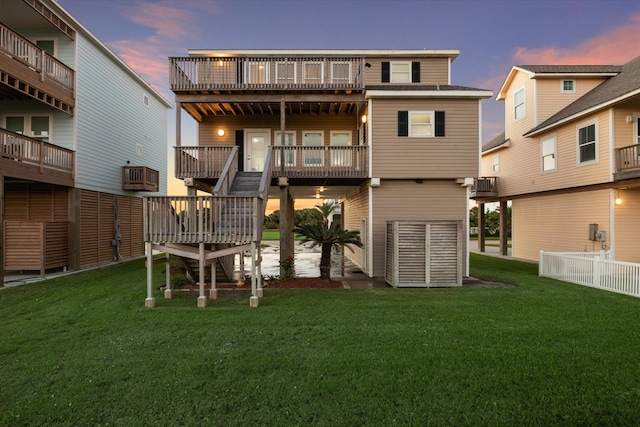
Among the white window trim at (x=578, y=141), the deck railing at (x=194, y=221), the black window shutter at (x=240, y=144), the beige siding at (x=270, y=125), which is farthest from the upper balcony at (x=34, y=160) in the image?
the white window trim at (x=578, y=141)

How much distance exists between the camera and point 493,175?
2039 cm

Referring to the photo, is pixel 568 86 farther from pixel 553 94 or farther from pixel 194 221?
pixel 194 221

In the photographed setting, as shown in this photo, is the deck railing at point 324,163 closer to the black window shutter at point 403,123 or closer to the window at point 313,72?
the black window shutter at point 403,123

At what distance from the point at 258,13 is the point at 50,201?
61.0ft

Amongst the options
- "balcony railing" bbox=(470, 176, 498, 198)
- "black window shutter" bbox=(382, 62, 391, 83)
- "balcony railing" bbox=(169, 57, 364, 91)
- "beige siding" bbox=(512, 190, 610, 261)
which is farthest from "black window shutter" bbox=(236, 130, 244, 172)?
"beige siding" bbox=(512, 190, 610, 261)

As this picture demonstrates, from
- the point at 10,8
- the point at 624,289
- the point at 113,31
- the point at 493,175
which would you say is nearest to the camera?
the point at 624,289

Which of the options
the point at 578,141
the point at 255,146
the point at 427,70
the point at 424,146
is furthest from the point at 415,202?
the point at 578,141

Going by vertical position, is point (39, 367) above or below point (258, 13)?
below

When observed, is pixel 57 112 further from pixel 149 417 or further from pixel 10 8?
pixel 149 417

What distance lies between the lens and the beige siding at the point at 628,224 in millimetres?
12109

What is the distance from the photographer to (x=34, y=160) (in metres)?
11.3

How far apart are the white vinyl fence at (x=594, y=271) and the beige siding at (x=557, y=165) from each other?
3708mm

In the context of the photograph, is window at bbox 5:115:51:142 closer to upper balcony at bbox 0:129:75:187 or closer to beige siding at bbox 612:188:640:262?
upper balcony at bbox 0:129:75:187

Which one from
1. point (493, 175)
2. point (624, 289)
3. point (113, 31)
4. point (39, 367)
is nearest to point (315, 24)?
point (113, 31)
